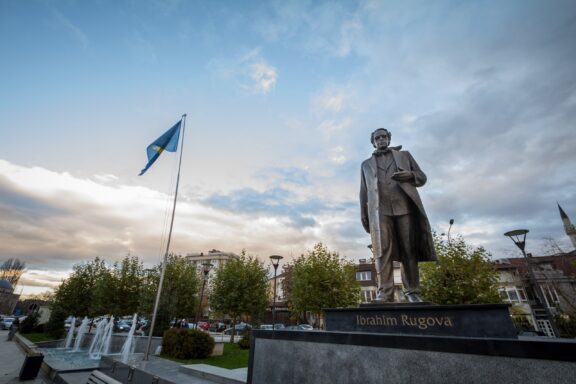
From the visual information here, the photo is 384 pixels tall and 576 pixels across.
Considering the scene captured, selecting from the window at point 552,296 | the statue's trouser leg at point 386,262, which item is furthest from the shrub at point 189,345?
the window at point 552,296

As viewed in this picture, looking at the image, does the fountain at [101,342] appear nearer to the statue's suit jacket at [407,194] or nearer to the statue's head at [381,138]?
the statue's suit jacket at [407,194]

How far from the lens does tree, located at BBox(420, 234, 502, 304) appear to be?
2028 cm

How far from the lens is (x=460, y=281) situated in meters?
20.8

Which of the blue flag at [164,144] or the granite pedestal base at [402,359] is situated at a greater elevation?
the blue flag at [164,144]

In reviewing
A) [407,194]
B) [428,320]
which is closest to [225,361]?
[428,320]

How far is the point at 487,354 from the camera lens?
273cm

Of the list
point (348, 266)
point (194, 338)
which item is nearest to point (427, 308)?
point (194, 338)

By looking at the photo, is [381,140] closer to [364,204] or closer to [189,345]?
[364,204]

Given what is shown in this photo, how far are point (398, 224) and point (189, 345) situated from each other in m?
13.7

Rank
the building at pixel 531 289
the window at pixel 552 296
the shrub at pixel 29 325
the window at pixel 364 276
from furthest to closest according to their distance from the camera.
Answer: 1. the window at pixel 364 276
2. the building at pixel 531 289
3. the window at pixel 552 296
4. the shrub at pixel 29 325

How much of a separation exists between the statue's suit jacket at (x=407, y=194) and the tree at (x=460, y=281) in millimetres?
16739

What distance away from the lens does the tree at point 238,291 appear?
25844 mm

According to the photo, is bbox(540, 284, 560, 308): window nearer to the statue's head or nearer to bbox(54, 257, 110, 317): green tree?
the statue's head

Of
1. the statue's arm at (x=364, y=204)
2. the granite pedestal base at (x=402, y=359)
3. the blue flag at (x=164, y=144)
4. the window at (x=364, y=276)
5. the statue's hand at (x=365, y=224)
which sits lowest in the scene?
the granite pedestal base at (x=402, y=359)
